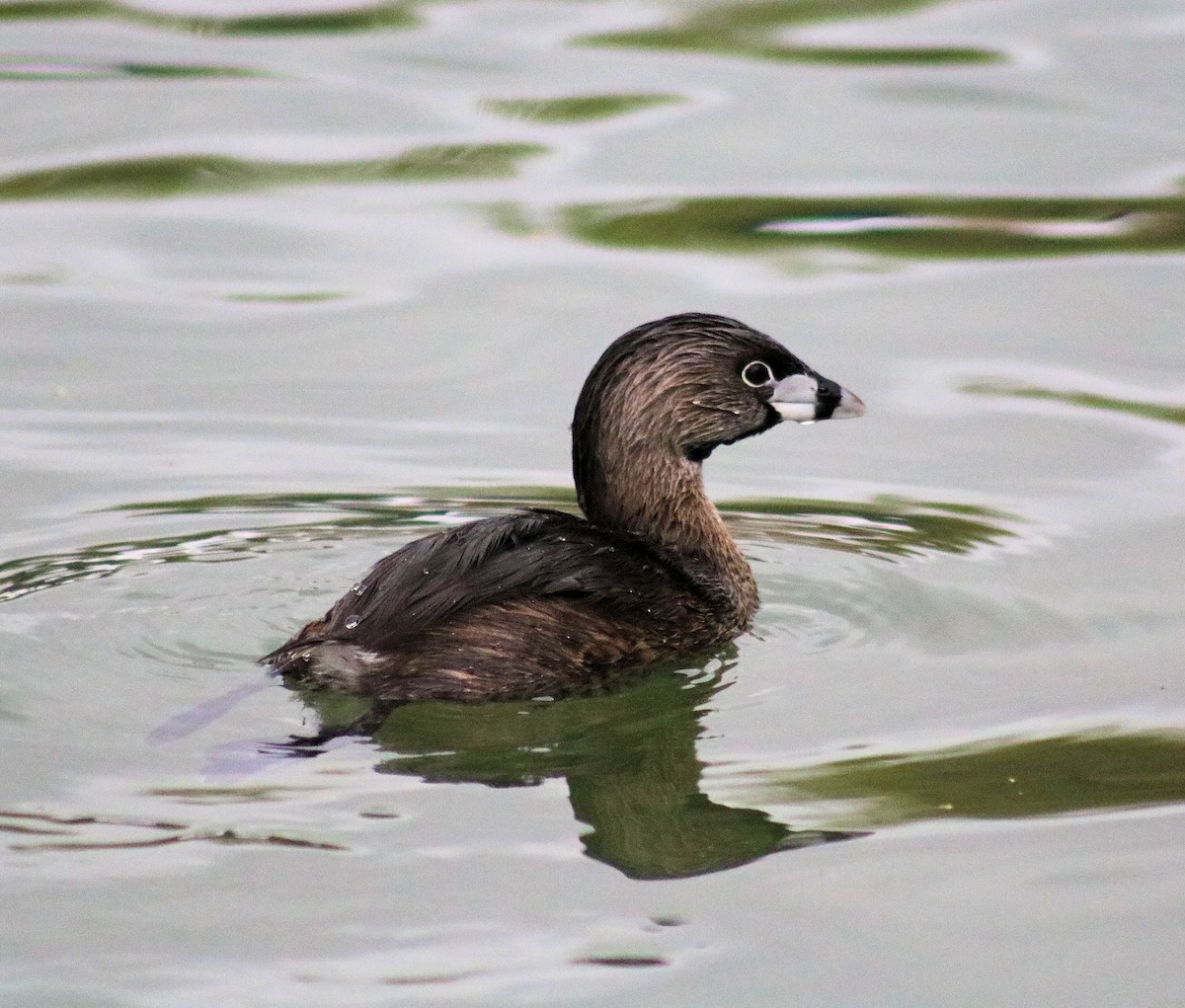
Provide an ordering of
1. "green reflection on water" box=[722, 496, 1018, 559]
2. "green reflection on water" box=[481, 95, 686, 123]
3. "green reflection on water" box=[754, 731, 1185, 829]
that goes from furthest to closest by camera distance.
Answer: "green reflection on water" box=[481, 95, 686, 123] < "green reflection on water" box=[722, 496, 1018, 559] < "green reflection on water" box=[754, 731, 1185, 829]

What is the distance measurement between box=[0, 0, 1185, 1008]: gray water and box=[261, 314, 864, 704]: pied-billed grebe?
13 cm

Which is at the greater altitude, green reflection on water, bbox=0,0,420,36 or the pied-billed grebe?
green reflection on water, bbox=0,0,420,36

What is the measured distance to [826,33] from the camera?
12.3 m

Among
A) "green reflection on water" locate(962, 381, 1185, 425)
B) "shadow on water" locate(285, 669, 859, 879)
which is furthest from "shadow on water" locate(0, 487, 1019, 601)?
"shadow on water" locate(285, 669, 859, 879)

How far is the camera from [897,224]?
33.7 ft

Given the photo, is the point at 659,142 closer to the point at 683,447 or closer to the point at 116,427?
the point at 116,427

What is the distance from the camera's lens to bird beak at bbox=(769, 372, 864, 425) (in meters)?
6.95

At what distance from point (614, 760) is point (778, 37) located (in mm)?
7510

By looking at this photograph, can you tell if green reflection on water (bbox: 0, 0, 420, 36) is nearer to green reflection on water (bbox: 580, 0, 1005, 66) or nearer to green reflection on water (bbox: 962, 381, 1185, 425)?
green reflection on water (bbox: 580, 0, 1005, 66)

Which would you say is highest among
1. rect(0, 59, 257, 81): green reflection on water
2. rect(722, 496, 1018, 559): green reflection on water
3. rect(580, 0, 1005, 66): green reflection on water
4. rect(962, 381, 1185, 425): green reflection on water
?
rect(580, 0, 1005, 66): green reflection on water

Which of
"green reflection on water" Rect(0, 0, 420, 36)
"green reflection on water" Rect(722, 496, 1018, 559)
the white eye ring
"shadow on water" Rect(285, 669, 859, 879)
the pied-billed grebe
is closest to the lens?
"shadow on water" Rect(285, 669, 859, 879)

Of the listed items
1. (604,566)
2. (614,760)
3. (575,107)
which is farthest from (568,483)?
(575,107)

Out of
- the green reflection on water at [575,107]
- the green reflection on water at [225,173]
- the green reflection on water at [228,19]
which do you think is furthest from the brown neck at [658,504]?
the green reflection on water at [228,19]

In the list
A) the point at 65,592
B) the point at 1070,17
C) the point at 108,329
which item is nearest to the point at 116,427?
the point at 108,329
